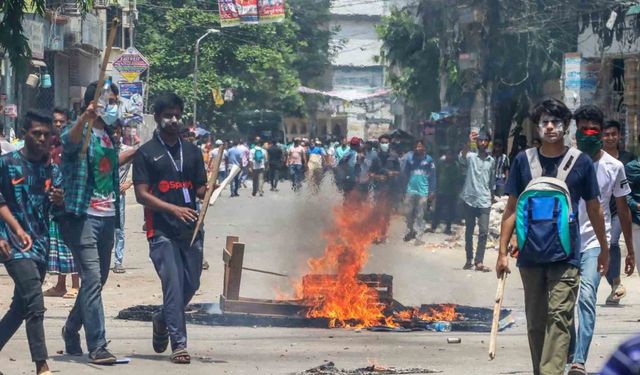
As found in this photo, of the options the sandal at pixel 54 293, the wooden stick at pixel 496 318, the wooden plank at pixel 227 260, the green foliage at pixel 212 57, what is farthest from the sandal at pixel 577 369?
the green foliage at pixel 212 57

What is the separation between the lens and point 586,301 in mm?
7535

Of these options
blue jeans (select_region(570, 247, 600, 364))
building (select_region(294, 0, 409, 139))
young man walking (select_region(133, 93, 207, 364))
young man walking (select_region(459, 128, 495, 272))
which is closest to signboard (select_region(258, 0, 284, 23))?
young man walking (select_region(459, 128, 495, 272))

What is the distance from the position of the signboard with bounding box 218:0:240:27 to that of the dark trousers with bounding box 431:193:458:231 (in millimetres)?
12531

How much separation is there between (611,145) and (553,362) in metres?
Answer: 3.17

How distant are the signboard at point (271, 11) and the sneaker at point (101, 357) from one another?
967 inches

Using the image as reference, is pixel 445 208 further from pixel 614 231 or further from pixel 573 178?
pixel 573 178

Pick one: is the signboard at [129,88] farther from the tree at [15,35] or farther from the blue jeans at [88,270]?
the blue jeans at [88,270]

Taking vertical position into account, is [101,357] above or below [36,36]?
below

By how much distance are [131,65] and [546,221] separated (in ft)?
63.2

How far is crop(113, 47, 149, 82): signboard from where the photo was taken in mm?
24859

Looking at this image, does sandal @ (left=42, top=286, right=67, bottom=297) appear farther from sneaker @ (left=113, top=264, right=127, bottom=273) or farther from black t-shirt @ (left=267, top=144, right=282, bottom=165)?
black t-shirt @ (left=267, top=144, right=282, bottom=165)

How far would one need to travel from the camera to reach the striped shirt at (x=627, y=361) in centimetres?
266

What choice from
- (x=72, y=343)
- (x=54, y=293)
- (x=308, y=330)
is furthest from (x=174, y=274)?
(x=54, y=293)

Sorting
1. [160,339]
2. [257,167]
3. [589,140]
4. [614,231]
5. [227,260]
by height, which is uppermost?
[589,140]
